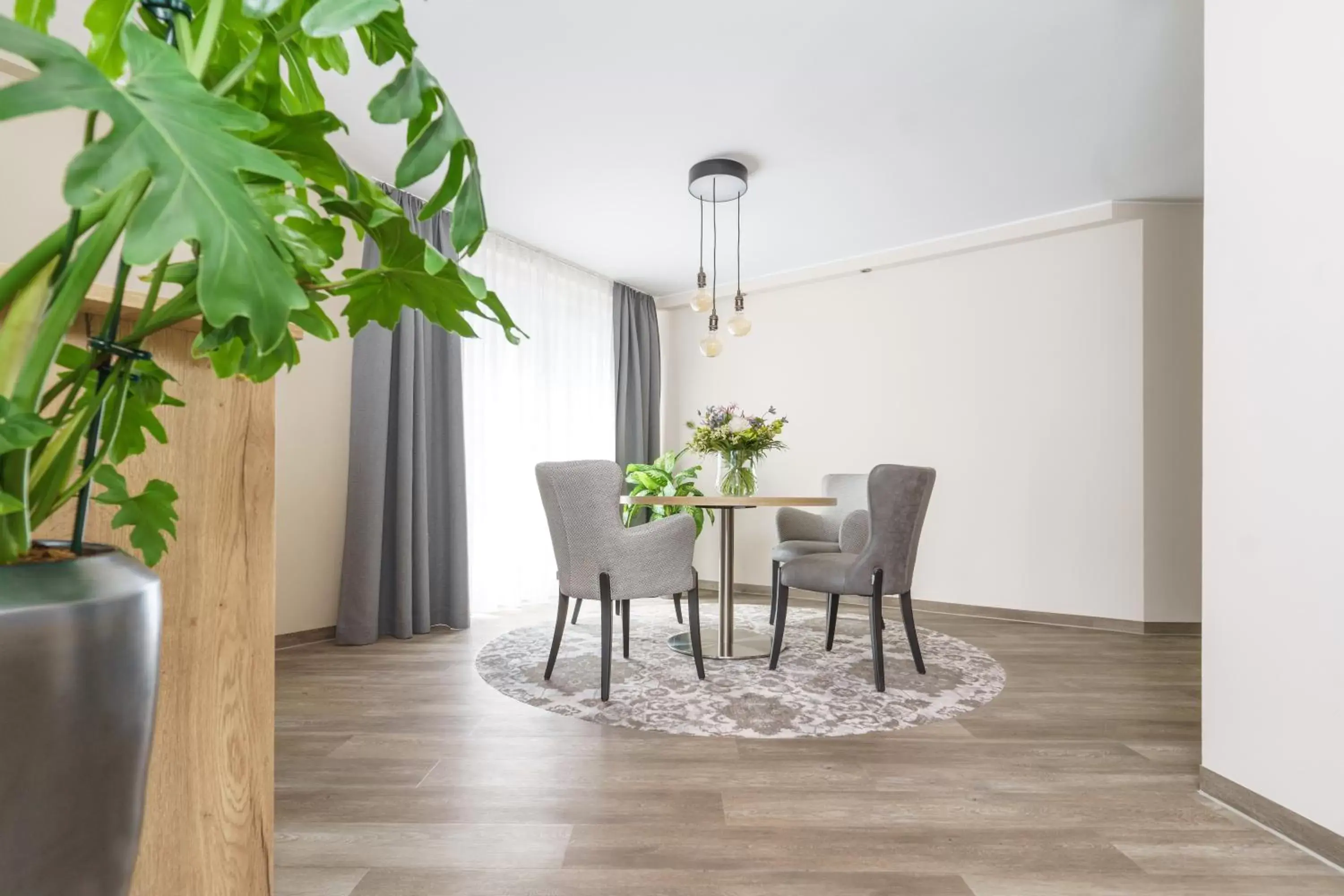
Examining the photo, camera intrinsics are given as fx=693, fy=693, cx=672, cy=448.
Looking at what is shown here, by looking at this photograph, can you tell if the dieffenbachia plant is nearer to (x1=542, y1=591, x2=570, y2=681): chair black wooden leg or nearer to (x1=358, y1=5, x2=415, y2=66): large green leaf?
(x1=358, y1=5, x2=415, y2=66): large green leaf

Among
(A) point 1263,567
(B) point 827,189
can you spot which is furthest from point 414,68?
(B) point 827,189

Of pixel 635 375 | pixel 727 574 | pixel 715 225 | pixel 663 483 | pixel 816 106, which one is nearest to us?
pixel 816 106

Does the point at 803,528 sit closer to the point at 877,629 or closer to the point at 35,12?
the point at 877,629

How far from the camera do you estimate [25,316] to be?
1.55 feet

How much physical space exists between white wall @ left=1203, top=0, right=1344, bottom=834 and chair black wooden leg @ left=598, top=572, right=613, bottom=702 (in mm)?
1817

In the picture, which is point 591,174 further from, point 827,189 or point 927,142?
point 927,142

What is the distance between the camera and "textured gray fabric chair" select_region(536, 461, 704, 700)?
2.67 meters

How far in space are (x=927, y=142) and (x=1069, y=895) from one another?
3.15 meters

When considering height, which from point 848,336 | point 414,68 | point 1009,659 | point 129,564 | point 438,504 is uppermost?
point 848,336

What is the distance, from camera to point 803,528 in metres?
4.05

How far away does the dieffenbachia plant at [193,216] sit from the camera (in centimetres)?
41

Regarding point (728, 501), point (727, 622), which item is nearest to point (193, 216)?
point (728, 501)

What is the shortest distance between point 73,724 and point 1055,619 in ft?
15.6

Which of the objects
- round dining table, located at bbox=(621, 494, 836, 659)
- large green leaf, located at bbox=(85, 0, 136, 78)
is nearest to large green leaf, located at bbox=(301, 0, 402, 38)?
large green leaf, located at bbox=(85, 0, 136, 78)
